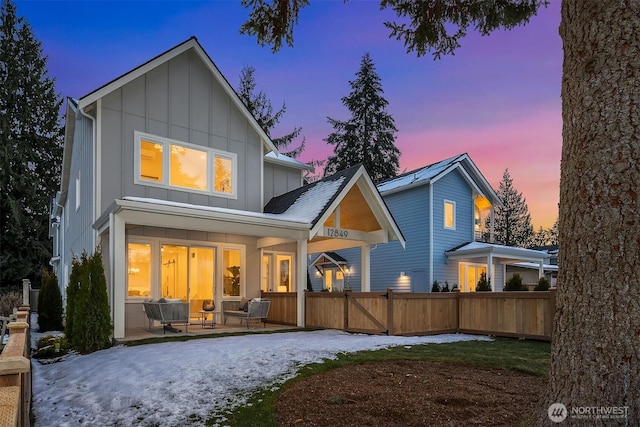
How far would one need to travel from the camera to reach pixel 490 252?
61.9 feet

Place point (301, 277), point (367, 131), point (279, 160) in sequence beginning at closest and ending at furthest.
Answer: point (301, 277), point (279, 160), point (367, 131)

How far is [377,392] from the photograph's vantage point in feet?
17.3

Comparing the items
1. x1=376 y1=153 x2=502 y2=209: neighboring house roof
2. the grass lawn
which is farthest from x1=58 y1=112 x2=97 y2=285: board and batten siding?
x1=376 y1=153 x2=502 y2=209: neighboring house roof

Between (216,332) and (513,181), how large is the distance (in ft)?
153

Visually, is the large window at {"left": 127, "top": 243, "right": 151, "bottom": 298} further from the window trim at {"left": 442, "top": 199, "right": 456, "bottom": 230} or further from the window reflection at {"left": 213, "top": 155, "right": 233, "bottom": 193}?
the window trim at {"left": 442, "top": 199, "right": 456, "bottom": 230}

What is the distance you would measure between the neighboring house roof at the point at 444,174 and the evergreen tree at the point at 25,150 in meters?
20.8

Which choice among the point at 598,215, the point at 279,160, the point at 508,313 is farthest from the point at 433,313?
the point at 598,215

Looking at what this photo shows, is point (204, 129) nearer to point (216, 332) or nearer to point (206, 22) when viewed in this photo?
point (216, 332)

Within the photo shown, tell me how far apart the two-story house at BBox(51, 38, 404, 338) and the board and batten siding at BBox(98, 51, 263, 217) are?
28 millimetres

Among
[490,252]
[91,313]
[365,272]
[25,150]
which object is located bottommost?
[91,313]

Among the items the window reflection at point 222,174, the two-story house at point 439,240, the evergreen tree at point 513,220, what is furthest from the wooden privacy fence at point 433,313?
the evergreen tree at point 513,220

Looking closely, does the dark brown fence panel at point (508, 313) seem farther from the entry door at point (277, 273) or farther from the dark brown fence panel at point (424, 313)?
the entry door at point (277, 273)

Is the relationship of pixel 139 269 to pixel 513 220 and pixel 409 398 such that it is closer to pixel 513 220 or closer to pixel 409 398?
pixel 409 398

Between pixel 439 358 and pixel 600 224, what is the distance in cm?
497
